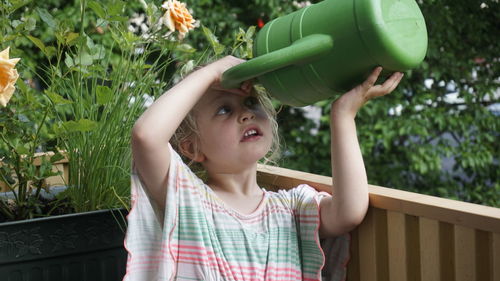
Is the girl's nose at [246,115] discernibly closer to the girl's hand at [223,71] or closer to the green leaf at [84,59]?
the girl's hand at [223,71]

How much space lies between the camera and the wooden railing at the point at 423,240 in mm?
881

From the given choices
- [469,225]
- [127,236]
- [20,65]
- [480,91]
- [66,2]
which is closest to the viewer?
[469,225]

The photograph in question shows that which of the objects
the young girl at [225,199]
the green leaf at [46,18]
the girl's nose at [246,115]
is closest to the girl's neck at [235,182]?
the young girl at [225,199]

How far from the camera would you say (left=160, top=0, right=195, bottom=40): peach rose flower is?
1.24 meters

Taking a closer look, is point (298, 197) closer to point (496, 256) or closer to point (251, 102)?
point (251, 102)

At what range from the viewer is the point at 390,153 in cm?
302

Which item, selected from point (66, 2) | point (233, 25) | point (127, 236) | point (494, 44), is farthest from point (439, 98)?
point (127, 236)

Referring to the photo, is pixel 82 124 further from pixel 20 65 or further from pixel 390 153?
pixel 390 153

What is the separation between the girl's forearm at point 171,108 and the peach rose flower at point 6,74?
24 cm

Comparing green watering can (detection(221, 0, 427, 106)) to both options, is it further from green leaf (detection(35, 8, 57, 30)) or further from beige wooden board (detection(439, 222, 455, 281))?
green leaf (detection(35, 8, 57, 30))

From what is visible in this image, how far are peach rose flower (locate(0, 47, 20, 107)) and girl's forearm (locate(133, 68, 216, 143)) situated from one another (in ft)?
0.77

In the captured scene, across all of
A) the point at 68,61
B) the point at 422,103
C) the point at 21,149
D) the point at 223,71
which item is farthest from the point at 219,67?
the point at 422,103

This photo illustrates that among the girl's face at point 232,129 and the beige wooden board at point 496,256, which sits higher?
the girl's face at point 232,129

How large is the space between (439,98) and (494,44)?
40cm
